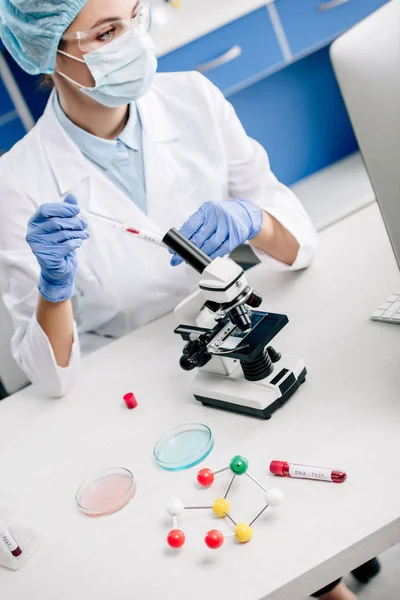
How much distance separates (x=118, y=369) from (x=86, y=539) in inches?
17.8

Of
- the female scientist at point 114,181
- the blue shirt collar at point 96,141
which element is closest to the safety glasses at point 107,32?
the female scientist at point 114,181

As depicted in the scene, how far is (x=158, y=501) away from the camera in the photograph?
0.98 meters

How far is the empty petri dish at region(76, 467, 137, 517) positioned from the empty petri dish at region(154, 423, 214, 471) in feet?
0.19

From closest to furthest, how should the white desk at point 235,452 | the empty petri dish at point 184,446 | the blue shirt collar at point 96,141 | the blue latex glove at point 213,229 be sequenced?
the white desk at point 235,452
the empty petri dish at point 184,446
the blue latex glove at point 213,229
the blue shirt collar at point 96,141

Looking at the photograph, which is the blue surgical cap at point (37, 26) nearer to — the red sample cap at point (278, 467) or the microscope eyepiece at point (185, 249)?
the microscope eyepiece at point (185, 249)

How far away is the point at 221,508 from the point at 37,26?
1.06 metres

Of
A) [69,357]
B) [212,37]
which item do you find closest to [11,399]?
[69,357]

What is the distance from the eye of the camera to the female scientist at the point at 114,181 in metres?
1.38

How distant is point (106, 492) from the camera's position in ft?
3.38

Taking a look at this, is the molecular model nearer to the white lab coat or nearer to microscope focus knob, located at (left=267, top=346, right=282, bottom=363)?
microscope focus knob, located at (left=267, top=346, right=282, bottom=363)

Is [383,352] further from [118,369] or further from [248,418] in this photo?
[118,369]

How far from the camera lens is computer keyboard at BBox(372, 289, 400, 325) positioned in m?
1.16

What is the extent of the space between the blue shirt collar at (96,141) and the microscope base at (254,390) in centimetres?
68

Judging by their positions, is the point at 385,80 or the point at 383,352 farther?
the point at 383,352
